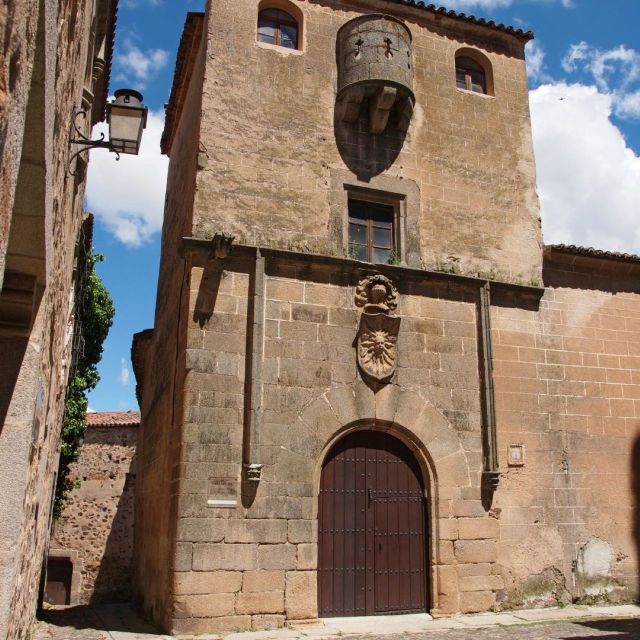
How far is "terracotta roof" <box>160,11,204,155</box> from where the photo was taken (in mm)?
11156

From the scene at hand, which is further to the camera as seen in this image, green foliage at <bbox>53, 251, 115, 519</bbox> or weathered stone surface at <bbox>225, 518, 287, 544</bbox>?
green foliage at <bbox>53, 251, 115, 519</bbox>

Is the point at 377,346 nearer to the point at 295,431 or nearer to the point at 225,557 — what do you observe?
the point at 295,431

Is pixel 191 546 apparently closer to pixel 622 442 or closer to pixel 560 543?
pixel 560 543

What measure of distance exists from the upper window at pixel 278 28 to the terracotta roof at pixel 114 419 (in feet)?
45.1

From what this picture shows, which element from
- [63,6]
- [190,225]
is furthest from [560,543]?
[63,6]

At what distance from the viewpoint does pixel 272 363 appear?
340 inches

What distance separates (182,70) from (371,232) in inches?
202

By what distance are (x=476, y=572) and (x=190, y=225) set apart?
596cm

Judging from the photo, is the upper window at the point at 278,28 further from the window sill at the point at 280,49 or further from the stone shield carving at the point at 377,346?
the stone shield carving at the point at 377,346

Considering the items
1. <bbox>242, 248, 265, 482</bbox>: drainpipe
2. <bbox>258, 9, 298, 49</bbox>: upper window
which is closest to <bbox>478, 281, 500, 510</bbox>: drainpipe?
<bbox>242, 248, 265, 482</bbox>: drainpipe

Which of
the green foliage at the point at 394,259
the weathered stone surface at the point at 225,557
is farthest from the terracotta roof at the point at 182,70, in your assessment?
the weathered stone surface at the point at 225,557

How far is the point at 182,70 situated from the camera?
12.3 m

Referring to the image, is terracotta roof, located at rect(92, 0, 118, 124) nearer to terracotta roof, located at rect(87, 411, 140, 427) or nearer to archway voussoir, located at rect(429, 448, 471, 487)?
archway voussoir, located at rect(429, 448, 471, 487)

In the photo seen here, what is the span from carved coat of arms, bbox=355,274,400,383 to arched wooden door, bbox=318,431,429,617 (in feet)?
2.91
